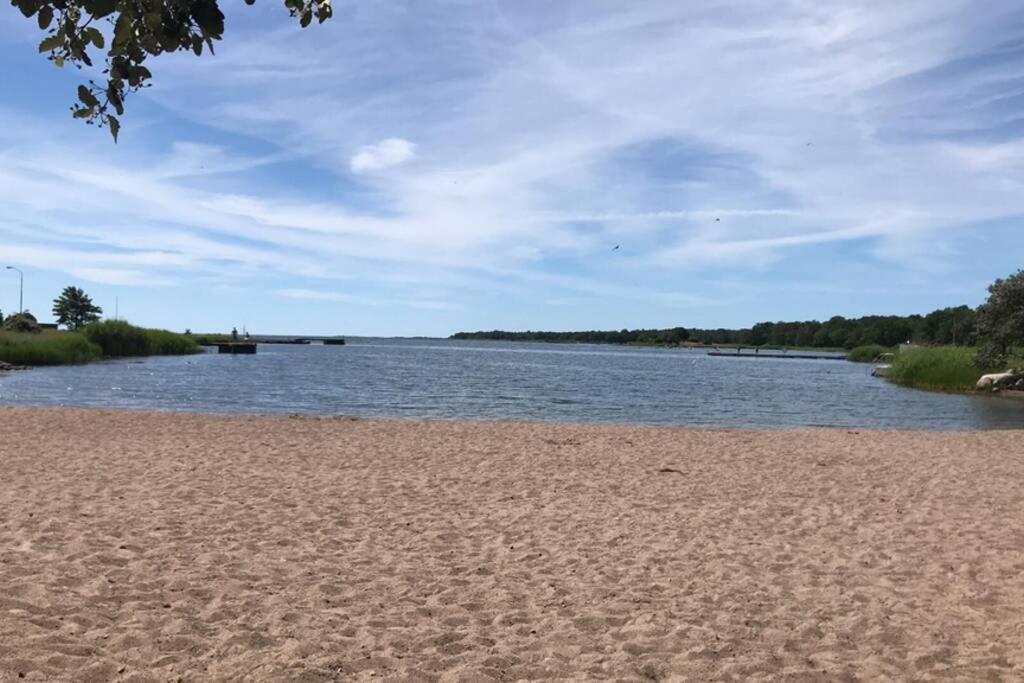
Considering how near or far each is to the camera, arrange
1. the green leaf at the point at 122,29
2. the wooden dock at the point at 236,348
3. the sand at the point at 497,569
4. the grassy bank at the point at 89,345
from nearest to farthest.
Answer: the green leaf at the point at 122,29 → the sand at the point at 497,569 → the grassy bank at the point at 89,345 → the wooden dock at the point at 236,348

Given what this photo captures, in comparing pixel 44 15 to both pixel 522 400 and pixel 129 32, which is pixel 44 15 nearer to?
pixel 129 32

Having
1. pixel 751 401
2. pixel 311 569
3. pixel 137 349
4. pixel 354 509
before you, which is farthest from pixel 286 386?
pixel 137 349

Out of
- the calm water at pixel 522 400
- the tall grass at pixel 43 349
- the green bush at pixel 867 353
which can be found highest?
the green bush at pixel 867 353

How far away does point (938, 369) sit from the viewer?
46156 mm

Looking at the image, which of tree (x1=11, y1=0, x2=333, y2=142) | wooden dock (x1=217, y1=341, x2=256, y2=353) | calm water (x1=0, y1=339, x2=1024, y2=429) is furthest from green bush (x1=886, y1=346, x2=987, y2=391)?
wooden dock (x1=217, y1=341, x2=256, y2=353)

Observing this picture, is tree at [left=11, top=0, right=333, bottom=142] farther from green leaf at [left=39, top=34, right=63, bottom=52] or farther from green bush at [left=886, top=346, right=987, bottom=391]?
green bush at [left=886, top=346, right=987, bottom=391]

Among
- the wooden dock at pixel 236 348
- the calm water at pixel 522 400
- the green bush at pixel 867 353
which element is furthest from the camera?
the green bush at pixel 867 353

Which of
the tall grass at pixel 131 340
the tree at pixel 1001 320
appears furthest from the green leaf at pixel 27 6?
the tall grass at pixel 131 340

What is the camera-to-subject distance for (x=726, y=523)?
934 centimetres

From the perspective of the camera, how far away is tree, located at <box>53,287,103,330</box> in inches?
4611

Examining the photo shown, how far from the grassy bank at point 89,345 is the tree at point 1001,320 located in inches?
2166

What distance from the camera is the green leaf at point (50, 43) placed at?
2.69 metres

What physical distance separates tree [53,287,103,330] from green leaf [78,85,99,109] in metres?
127

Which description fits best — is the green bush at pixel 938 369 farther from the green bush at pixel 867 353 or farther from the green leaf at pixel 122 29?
the green bush at pixel 867 353
